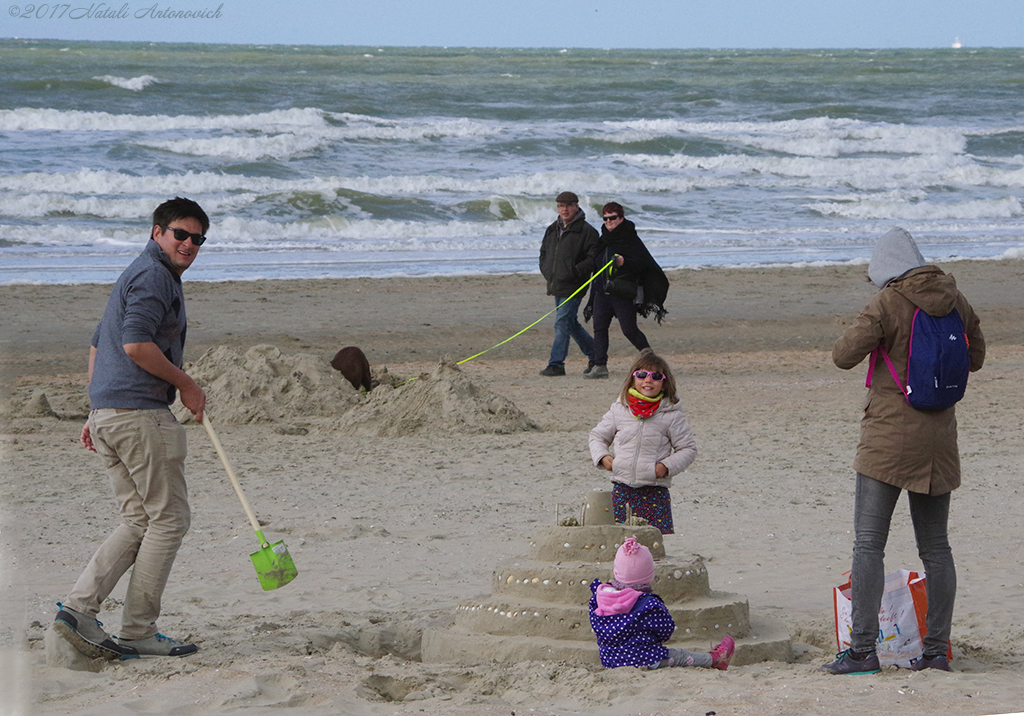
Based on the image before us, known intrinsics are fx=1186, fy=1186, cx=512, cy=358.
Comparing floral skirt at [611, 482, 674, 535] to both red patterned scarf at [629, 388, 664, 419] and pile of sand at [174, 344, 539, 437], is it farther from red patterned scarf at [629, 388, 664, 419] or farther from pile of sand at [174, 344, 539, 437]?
pile of sand at [174, 344, 539, 437]

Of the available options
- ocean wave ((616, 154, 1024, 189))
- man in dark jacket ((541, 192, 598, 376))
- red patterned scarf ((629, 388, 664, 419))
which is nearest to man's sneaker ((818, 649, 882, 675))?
red patterned scarf ((629, 388, 664, 419))

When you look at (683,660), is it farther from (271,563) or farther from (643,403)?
(271,563)

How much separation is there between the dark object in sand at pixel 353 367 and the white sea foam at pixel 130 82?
100.0 ft

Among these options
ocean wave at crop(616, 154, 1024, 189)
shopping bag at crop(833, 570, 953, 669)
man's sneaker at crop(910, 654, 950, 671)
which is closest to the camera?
man's sneaker at crop(910, 654, 950, 671)

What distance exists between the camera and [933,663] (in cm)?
421

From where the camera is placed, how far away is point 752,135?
1458 inches

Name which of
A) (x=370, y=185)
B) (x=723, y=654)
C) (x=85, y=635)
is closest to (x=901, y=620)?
(x=723, y=654)

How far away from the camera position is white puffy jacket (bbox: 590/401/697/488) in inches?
201

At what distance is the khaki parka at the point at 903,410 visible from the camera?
3.94m

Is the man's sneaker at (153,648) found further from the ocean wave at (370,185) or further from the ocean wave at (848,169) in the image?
the ocean wave at (848,169)

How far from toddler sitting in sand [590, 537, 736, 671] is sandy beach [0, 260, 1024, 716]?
102 millimetres

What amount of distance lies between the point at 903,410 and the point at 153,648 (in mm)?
2782

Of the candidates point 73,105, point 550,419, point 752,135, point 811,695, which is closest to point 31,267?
point 550,419

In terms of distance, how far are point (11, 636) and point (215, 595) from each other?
101 cm
